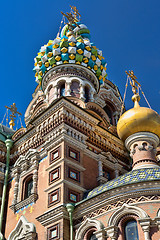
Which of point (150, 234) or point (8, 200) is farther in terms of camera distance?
point (8, 200)

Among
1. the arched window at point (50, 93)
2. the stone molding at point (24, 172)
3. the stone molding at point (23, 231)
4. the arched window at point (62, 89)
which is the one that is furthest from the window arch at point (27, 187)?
the arched window at point (62, 89)

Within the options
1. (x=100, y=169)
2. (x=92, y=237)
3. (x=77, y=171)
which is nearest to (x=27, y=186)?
(x=77, y=171)

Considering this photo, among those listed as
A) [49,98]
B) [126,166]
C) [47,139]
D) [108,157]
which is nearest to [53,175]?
[47,139]

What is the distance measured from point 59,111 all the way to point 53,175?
1.76m

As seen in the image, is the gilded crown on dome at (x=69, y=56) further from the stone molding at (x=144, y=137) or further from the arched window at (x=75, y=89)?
the stone molding at (x=144, y=137)

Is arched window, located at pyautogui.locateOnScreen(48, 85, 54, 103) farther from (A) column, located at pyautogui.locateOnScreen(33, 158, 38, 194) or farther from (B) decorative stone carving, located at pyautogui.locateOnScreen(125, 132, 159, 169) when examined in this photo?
(B) decorative stone carving, located at pyautogui.locateOnScreen(125, 132, 159, 169)

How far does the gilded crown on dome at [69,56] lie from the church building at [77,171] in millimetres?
38

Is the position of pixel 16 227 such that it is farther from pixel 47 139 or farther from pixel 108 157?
pixel 108 157

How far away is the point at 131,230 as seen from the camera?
7.66m

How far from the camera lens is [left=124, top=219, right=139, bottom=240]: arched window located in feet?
24.8

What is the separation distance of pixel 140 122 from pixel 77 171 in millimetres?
2019

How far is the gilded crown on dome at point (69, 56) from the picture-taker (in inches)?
534

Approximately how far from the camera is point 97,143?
10844 mm

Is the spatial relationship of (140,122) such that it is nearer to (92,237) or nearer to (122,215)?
(122,215)
